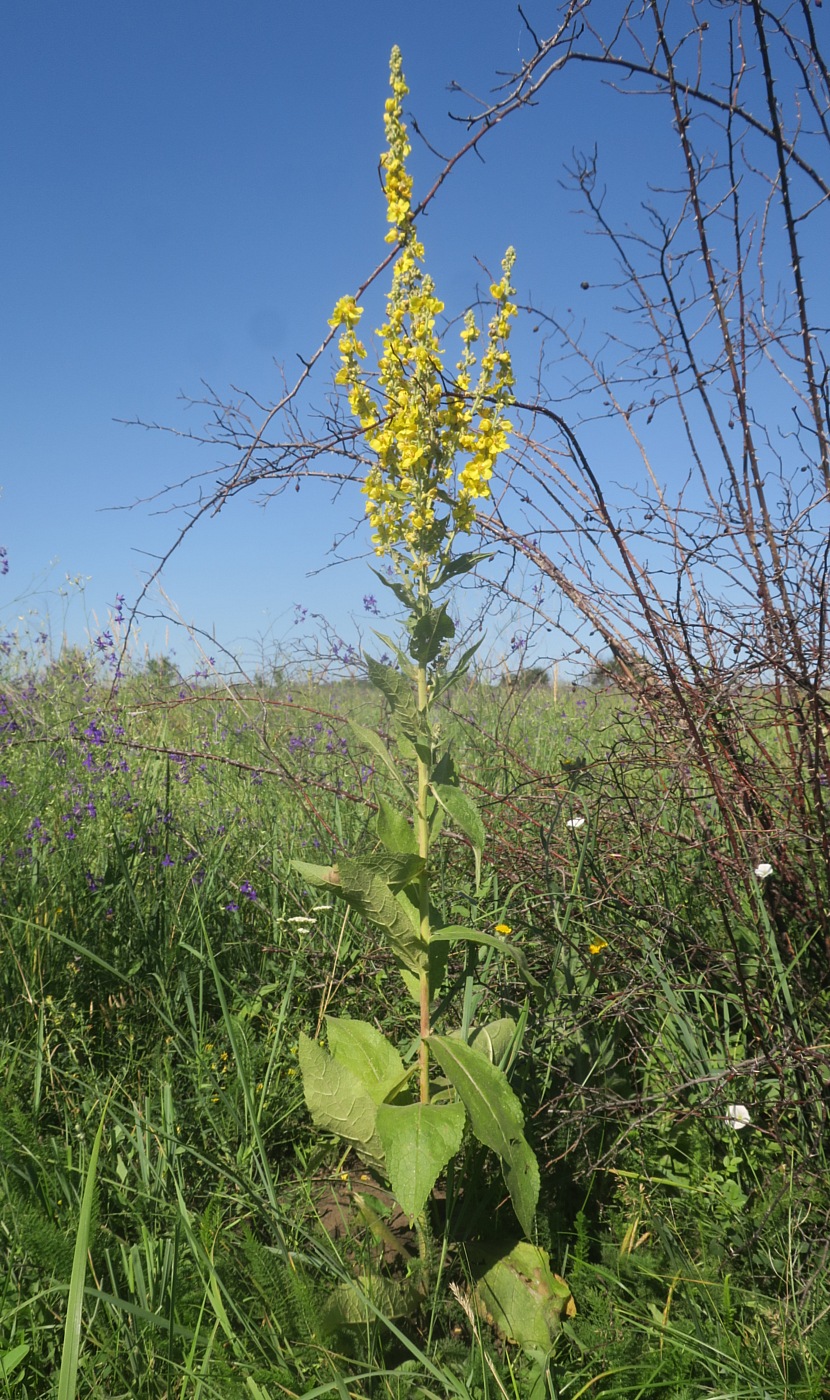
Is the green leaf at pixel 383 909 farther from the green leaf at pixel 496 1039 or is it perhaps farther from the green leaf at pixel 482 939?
the green leaf at pixel 496 1039

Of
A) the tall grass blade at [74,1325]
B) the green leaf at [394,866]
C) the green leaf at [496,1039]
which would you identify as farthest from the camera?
the green leaf at [496,1039]

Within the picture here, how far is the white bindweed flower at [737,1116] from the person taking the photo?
175 cm

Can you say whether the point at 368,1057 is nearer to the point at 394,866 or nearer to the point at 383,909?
the point at 383,909

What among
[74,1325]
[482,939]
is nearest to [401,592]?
[482,939]

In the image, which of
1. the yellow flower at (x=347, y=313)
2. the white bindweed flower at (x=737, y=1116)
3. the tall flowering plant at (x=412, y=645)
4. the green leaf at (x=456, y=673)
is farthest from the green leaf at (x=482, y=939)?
the yellow flower at (x=347, y=313)

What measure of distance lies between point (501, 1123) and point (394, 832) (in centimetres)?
53

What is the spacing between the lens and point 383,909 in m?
1.56

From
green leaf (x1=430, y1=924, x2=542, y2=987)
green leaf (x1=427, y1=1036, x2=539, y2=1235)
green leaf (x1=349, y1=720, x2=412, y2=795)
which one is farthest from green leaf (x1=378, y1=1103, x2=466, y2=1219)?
green leaf (x1=349, y1=720, x2=412, y2=795)

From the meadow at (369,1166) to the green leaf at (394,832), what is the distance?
25 cm

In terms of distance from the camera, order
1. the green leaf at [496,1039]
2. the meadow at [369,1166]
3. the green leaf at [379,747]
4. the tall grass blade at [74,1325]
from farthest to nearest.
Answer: the green leaf at [496,1039]
the green leaf at [379,747]
the meadow at [369,1166]
the tall grass blade at [74,1325]

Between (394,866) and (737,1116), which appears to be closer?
(394,866)

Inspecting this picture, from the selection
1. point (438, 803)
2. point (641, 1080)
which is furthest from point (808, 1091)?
point (438, 803)

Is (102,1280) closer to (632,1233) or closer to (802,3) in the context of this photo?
(632,1233)

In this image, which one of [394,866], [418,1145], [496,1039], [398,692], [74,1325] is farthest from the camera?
[496,1039]
